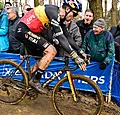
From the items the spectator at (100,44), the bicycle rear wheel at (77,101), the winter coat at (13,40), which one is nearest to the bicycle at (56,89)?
the bicycle rear wheel at (77,101)

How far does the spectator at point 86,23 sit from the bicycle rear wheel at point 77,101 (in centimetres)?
158

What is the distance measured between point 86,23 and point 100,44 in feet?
3.26

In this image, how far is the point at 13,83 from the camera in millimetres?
4922

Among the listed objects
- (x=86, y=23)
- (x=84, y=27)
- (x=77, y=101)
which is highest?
(x=86, y=23)

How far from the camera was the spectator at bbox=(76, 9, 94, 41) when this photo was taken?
615 cm

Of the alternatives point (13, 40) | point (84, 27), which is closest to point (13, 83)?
point (13, 40)

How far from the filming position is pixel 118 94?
5.70 m

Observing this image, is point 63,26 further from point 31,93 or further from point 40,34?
point 31,93

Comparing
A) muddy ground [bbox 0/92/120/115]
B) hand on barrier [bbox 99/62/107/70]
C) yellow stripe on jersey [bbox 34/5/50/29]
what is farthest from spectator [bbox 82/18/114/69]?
yellow stripe on jersey [bbox 34/5/50/29]

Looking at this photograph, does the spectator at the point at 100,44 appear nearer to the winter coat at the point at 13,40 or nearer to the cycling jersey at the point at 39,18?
the cycling jersey at the point at 39,18

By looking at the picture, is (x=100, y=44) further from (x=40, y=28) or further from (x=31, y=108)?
(x=31, y=108)

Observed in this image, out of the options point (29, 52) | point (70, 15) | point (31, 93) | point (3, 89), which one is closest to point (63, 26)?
point (70, 15)

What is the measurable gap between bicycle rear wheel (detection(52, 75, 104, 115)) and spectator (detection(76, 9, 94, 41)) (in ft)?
5.20

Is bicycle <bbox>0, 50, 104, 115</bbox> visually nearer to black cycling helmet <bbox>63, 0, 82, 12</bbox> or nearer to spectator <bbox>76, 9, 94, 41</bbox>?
black cycling helmet <bbox>63, 0, 82, 12</bbox>
